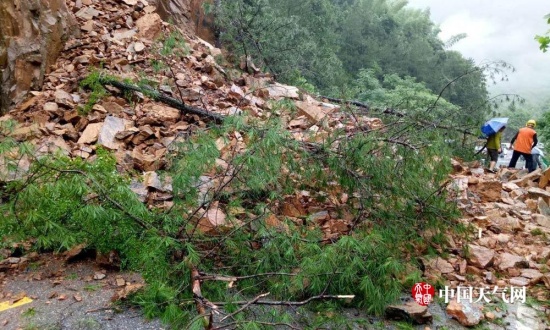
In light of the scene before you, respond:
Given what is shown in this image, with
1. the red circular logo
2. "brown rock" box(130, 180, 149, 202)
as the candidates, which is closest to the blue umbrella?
the red circular logo

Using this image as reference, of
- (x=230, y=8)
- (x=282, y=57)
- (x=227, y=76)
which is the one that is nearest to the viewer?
(x=227, y=76)

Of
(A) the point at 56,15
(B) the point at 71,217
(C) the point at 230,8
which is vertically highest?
(C) the point at 230,8

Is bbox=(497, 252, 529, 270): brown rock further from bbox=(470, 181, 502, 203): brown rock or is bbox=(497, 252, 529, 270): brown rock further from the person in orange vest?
the person in orange vest

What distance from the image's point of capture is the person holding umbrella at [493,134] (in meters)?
6.32

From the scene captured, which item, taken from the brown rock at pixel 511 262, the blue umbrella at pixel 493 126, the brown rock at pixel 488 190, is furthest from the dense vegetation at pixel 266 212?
the blue umbrella at pixel 493 126

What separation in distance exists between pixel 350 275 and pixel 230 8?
713 cm

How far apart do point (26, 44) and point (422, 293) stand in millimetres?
5688

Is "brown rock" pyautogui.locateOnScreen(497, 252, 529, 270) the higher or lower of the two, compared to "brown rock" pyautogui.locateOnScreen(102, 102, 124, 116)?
lower

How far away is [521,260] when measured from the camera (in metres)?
3.56

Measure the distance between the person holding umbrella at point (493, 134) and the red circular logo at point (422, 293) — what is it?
4023 mm

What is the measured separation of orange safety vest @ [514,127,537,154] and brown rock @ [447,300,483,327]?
4.53 m

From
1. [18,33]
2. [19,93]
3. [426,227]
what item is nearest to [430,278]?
[426,227]

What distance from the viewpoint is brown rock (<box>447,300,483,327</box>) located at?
2.83 metres

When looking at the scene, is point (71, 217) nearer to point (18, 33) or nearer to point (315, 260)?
point (315, 260)
